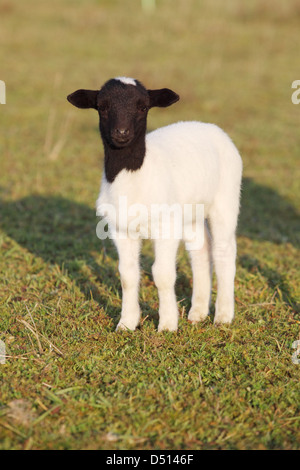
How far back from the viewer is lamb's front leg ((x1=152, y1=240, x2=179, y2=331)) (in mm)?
4504

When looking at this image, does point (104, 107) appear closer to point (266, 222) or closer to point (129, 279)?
point (129, 279)

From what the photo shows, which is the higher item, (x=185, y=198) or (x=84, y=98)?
(x=84, y=98)

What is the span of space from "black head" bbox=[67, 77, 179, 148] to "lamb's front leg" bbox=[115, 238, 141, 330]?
0.84 meters

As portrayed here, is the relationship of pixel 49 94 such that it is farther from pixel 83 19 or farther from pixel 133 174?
pixel 133 174

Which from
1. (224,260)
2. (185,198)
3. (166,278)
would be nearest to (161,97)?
(185,198)

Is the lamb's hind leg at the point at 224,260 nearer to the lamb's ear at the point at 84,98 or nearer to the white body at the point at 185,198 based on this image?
the white body at the point at 185,198

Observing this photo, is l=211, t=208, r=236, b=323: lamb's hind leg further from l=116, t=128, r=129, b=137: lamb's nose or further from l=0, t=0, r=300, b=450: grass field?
l=116, t=128, r=129, b=137: lamb's nose

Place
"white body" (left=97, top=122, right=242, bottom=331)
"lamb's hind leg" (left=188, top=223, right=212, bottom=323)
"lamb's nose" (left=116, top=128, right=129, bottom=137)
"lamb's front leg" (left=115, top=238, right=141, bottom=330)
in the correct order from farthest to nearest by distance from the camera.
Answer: "lamb's hind leg" (left=188, top=223, right=212, bottom=323) < "lamb's front leg" (left=115, top=238, right=141, bottom=330) < "white body" (left=97, top=122, right=242, bottom=331) < "lamb's nose" (left=116, top=128, right=129, bottom=137)

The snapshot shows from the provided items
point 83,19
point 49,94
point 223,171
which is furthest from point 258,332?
point 83,19

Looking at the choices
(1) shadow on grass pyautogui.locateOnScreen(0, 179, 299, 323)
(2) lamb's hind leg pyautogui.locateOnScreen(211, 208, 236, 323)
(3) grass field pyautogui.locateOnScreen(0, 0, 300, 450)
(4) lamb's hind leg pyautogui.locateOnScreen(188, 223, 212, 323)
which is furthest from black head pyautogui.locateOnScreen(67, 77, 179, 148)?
(1) shadow on grass pyautogui.locateOnScreen(0, 179, 299, 323)

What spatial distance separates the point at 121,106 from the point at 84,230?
137 inches

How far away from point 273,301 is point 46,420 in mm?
2717

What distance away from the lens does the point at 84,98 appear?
4.47 meters
